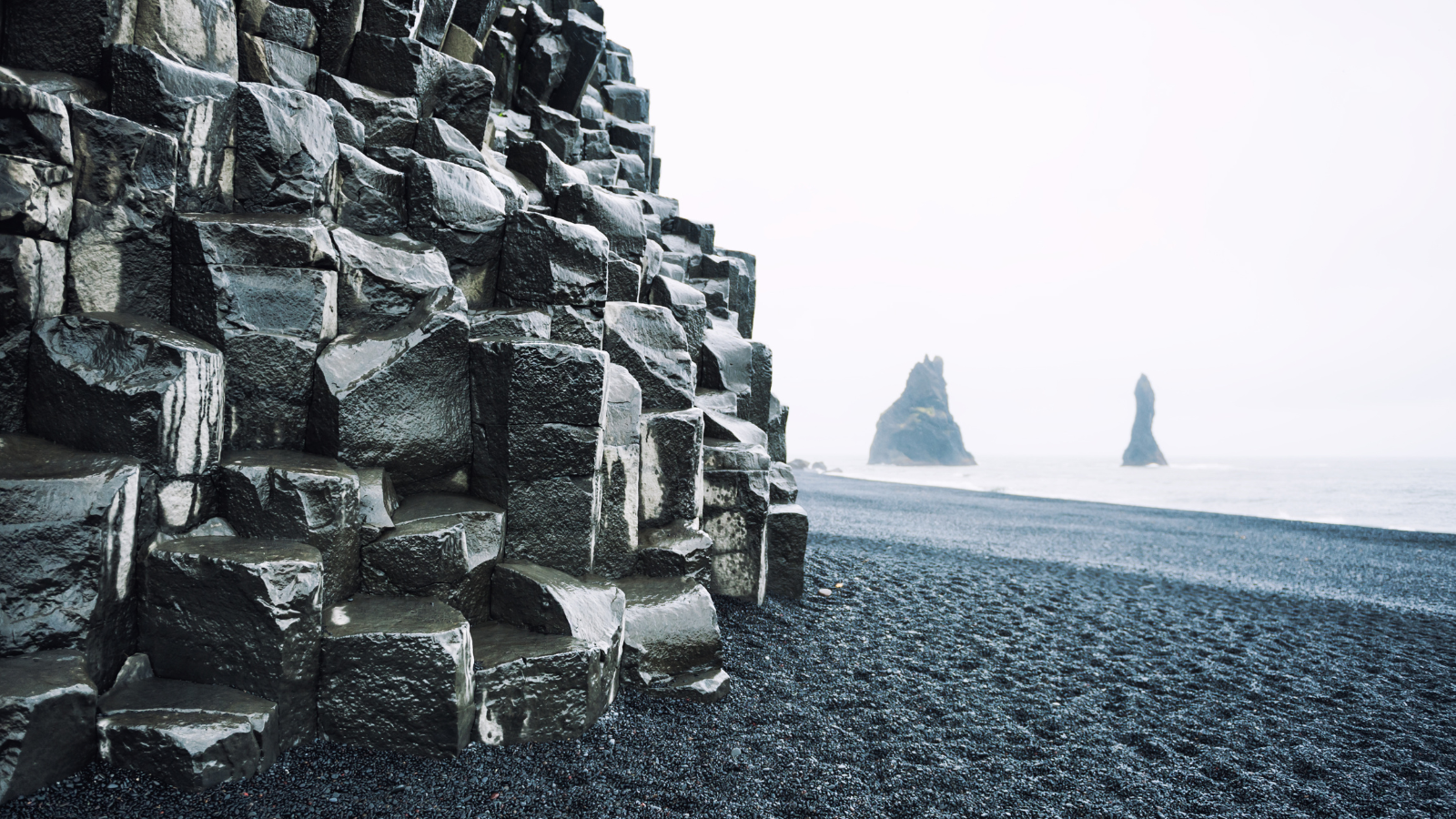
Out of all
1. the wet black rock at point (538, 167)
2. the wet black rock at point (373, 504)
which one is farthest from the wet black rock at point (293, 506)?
the wet black rock at point (538, 167)

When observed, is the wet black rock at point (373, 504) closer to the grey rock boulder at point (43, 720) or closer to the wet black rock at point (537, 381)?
the wet black rock at point (537, 381)

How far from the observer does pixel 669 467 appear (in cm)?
510

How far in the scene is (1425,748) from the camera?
421 cm

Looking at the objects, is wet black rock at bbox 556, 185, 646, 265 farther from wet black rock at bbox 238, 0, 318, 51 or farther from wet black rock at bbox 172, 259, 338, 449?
wet black rock at bbox 172, 259, 338, 449

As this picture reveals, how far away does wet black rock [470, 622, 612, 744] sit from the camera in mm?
3277

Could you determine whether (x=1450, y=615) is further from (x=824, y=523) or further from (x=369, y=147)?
(x=369, y=147)

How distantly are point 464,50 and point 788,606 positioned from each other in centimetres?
665

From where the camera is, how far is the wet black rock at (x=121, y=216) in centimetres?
315

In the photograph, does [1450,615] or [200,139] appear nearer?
[200,139]

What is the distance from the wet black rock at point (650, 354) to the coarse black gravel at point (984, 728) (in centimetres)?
200

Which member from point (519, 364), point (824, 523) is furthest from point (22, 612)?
point (824, 523)

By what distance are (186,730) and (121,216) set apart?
2506 millimetres

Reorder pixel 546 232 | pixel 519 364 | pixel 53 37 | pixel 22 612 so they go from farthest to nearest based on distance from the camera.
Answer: pixel 546 232, pixel 519 364, pixel 53 37, pixel 22 612

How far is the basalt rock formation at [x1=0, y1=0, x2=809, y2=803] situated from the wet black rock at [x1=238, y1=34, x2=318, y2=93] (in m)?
0.02
